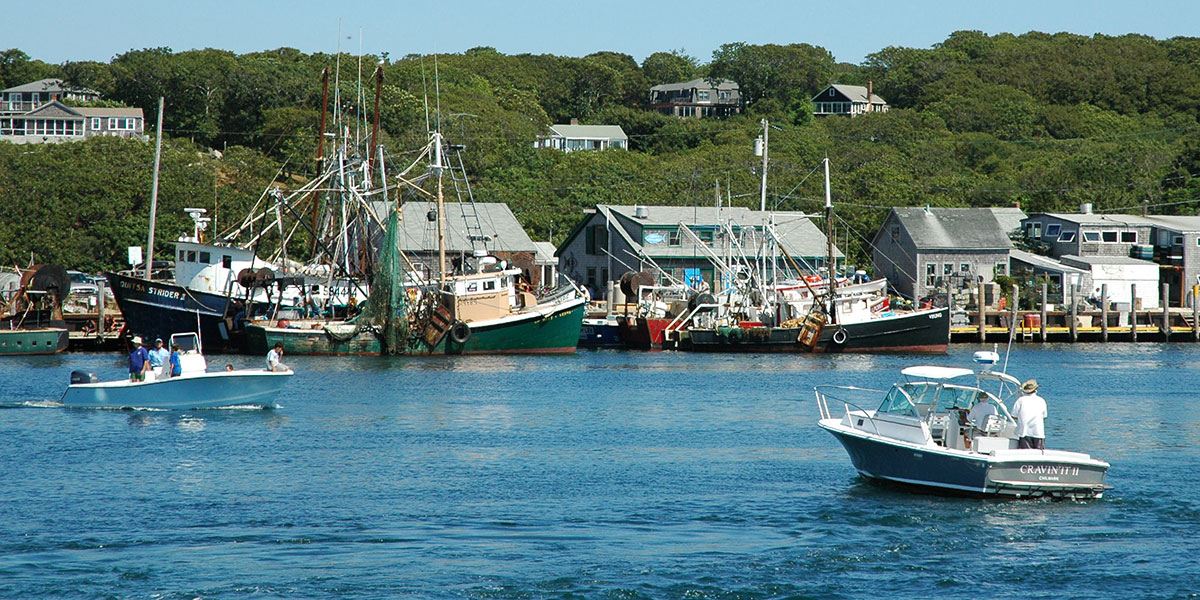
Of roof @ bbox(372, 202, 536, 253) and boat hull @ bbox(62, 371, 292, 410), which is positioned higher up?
roof @ bbox(372, 202, 536, 253)

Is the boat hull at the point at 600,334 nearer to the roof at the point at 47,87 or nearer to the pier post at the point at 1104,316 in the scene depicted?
the pier post at the point at 1104,316

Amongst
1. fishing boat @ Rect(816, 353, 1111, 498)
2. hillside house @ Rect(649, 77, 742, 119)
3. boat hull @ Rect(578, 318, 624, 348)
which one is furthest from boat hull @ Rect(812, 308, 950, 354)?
hillside house @ Rect(649, 77, 742, 119)

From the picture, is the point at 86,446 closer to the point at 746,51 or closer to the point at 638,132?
the point at 638,132

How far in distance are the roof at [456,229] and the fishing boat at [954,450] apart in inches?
2124

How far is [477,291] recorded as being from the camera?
62812 mm

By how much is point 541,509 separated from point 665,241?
59.0 meters

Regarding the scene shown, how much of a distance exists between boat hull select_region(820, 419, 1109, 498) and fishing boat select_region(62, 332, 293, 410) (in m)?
A: 19.8

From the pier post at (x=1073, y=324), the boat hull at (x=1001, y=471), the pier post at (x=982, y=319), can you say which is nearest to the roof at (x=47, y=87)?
the pier post at (x=982, y=319)

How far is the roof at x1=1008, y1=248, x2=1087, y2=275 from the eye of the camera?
81250 millimetres

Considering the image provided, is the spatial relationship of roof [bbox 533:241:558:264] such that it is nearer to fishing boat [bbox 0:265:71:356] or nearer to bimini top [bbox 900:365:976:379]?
fishing boat [bbox 0:265:71:356]

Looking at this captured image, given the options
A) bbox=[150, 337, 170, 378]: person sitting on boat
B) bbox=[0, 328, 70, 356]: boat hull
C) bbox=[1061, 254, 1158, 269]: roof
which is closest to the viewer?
bbox=[150, 337, 170, 378]: person sitting on boat

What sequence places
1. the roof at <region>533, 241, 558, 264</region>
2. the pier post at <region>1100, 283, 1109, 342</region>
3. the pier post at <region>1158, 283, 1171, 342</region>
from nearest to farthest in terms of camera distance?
the pier post at <region>1100, 283, 1109, 342</region>
the pier post at <region>1158, 283, 1171, 342</region>
the roof at <region>533, 241, 558, 264</region>

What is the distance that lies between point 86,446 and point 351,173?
109ft

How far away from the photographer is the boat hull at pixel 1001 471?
2516 centimetres
